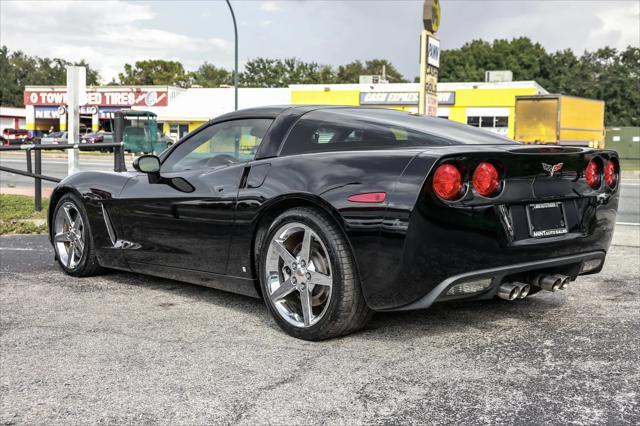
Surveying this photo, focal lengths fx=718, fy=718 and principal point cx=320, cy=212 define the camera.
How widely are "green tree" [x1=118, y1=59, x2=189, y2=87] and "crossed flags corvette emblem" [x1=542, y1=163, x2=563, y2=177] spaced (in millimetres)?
98986

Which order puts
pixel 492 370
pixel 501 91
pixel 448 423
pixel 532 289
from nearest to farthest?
pixel 448 423, pixel 492 370, pixel 532 289, pixel 501 91

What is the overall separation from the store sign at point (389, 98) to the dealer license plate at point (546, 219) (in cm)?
4520

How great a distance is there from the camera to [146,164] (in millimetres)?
4883

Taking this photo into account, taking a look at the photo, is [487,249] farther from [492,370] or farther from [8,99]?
[8,99]

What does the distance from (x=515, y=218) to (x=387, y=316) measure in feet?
3.58

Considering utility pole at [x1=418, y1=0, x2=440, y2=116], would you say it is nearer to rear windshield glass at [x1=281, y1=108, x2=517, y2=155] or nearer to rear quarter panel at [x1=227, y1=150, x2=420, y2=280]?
rear windshield glass at [x1=281, y1=108, x2=517, y2=155]

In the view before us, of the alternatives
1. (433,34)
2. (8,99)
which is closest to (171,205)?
(433,34)

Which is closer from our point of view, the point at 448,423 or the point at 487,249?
the point at 448,423

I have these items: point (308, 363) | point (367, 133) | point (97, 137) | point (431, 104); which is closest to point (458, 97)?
point (97, 137)

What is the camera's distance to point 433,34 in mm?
13070

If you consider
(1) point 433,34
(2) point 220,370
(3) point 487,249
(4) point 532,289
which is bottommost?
(2) point 220,370

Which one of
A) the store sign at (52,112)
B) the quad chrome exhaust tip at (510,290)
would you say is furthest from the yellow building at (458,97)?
the quad chrome exhaust tip at (510,290)

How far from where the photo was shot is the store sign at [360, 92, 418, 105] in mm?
48500

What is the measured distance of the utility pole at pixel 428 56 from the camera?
12578 mm
